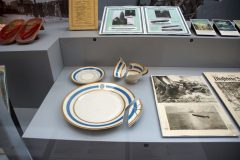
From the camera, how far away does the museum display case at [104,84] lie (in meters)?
0.70

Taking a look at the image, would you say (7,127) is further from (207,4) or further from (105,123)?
(207,4)

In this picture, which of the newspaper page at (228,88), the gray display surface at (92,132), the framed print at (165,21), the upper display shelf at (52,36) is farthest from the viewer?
the framed print at (165,21)

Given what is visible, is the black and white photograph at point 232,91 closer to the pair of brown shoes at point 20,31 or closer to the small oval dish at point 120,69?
the small oval dish at point 120,69

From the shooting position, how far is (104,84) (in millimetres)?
901

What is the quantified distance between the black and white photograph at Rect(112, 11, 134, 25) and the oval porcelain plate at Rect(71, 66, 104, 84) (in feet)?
0.83

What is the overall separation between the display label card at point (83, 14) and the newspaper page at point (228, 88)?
1.90ft

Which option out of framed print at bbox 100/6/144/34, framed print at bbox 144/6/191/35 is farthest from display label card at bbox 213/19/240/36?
framed print at bbox 100/6/144/34

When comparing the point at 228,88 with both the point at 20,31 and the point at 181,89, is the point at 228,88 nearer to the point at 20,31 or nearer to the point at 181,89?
the point at 181,89

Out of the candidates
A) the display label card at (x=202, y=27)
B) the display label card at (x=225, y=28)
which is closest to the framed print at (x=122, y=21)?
the display label card at (x=202, y=27)

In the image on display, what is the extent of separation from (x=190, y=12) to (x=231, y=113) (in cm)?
85

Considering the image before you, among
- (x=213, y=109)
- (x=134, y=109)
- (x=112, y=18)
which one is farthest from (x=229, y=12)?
(x=134, y=109)

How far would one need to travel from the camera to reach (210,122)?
744 millimetres

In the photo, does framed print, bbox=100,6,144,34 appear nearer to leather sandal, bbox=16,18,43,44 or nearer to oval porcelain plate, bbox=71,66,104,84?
oval porcelain plate, bbox=71,66,104,84

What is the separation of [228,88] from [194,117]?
0.25 meters
